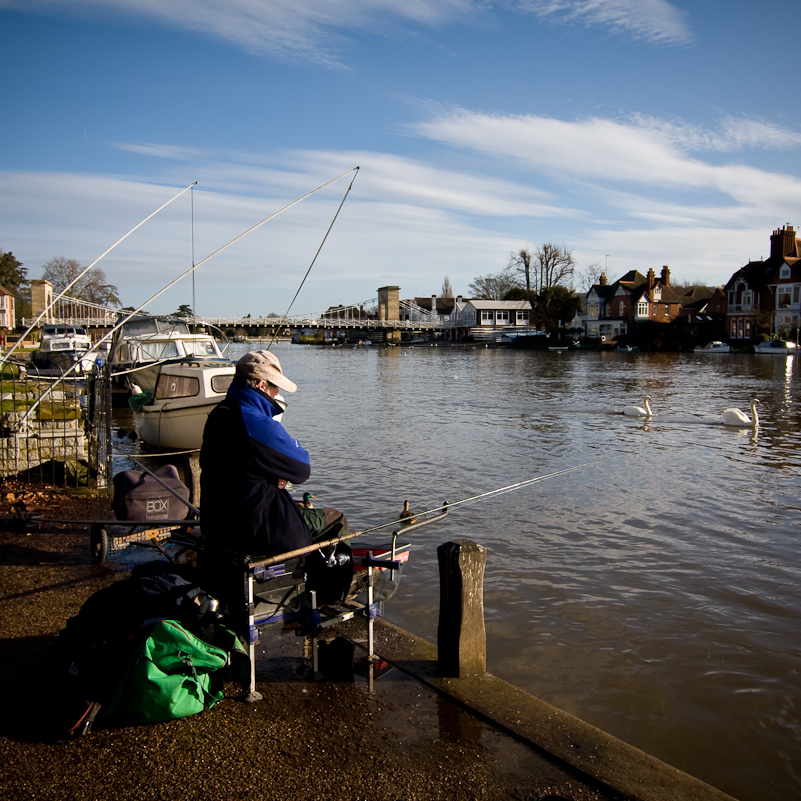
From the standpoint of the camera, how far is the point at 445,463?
14.6m

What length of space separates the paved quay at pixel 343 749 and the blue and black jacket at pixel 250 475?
92 cm

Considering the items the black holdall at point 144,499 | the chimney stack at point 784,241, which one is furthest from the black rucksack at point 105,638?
the chimney stack at point 784,241

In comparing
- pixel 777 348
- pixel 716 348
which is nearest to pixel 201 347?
pixel 777 348

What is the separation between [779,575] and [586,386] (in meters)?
27.4

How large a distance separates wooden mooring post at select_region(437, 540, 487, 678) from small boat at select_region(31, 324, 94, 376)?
13862 mm

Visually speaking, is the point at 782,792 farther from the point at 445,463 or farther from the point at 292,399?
the point at 292,399

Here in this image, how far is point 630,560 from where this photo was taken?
8.28 meters

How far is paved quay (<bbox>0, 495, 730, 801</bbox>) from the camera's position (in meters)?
3.13

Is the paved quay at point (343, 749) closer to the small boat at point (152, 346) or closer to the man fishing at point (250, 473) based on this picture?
the man fishing at point (250, 473)

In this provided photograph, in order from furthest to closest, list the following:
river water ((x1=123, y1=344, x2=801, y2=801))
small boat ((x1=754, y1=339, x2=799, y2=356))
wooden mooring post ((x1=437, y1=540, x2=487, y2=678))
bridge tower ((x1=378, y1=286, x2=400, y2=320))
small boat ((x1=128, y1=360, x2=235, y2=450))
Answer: bridge tower ((x1=378, y1=286, x2=400, y2=320)) < small boat ((x1=754, y1=339, x2=799, y2=356)) < small boat ((x1=128, y1=360, x2=235, y2=450)) < river water ((x1=123, y1=344, x2=801, y2=801)) < wooden mooring post ((x1=437, y1=540, x2=487, y2=678))

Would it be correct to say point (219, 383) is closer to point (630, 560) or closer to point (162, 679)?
point (630, 560)

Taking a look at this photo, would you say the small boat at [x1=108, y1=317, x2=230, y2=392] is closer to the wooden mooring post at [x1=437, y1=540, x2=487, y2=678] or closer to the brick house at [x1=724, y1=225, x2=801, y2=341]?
the wooden mooring post at [x1=437, y1=540, x2=487, y2=678]

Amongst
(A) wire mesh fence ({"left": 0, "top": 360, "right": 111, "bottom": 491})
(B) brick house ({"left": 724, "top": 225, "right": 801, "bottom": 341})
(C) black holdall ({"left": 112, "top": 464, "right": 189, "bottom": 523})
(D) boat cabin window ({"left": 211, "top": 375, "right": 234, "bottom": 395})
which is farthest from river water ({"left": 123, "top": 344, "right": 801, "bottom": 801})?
(B) brick house ({"left": 724, "top": 225, "right": 801, "bottom": 341})

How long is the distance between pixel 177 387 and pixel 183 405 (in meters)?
0.68
